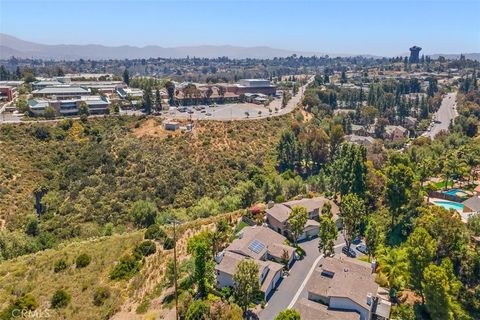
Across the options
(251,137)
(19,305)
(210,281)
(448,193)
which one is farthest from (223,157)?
(19,305)

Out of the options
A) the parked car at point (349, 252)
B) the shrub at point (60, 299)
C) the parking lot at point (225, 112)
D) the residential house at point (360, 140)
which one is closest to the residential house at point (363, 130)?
the residential house at point (360, 140)

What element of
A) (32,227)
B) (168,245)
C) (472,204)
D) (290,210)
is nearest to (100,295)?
(168,245)

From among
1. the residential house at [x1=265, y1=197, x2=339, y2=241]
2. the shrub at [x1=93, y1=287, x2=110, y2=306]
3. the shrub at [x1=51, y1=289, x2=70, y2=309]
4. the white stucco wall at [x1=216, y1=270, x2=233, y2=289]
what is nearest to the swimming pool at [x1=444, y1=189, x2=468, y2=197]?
the residential house at [x1=265, y1=197, x2=339, y2=241]

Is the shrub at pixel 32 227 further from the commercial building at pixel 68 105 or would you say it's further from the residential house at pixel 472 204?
the residential house at pixel 472 204

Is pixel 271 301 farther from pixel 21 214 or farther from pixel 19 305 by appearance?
pixel 21 214

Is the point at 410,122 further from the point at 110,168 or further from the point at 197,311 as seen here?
the point at 197,311

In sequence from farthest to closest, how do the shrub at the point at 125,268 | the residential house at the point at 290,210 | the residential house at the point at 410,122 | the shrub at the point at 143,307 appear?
the residential house at the point at 410,122
the residential house at the point at 290,210
the shrub at the point at 125,268
the shrub at the point at 143,307
